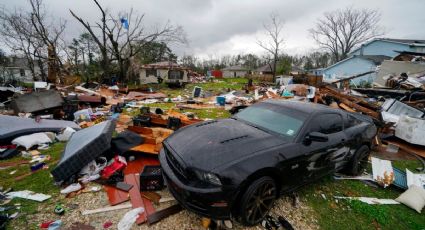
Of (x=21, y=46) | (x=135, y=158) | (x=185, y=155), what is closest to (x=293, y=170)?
(x=185, y=155)

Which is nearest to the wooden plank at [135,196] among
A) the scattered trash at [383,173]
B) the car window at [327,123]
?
the car window at [327,123]

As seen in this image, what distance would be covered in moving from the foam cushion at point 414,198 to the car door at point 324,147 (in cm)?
121

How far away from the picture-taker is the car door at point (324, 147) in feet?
10.5

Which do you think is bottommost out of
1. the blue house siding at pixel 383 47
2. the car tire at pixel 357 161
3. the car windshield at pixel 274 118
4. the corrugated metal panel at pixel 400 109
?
the car tire at pixel 357 161

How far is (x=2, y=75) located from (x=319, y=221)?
3168 cm

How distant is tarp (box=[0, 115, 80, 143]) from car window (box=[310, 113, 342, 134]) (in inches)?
253

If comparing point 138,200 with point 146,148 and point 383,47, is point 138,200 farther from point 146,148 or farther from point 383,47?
point 383,47

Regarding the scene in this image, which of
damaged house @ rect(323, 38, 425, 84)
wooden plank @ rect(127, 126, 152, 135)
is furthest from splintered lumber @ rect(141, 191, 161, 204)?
damaged house @ rect(323, 38, 425, 84)

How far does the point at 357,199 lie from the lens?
3.73 meters

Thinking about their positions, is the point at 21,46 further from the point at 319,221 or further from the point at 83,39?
the point at 319,221

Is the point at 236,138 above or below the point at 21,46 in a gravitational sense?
below

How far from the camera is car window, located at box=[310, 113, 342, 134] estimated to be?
3470mm

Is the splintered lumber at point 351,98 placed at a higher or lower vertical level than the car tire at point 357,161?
higher

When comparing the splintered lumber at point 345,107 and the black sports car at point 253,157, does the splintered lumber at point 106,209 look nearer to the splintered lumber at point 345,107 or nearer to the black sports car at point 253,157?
the black sports car at point 253,157
